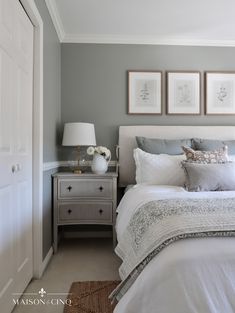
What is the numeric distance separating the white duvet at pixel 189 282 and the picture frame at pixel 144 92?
8.12 ft

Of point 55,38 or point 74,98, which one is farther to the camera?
point 74,98

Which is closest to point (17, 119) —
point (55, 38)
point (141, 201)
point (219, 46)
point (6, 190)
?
point (6, 190)

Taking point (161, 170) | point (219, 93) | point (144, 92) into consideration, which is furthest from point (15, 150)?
point (219, 93)

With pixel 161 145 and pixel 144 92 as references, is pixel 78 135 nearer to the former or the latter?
pixel 161 145

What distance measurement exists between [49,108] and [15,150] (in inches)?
38.7

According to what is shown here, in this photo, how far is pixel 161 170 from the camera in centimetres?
271

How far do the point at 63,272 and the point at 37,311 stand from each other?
596 millimetres

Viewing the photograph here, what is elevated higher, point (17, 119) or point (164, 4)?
point (164, 4)

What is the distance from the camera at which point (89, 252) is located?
2881mm

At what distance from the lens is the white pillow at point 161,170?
8.82 feet

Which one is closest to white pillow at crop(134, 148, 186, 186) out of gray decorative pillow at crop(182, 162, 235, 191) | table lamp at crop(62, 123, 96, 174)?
gray decorative pillow at crop(182, 162, 235, 191)

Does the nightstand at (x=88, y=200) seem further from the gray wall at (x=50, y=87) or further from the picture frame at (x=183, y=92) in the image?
the picture frame at (x=183, y=92)

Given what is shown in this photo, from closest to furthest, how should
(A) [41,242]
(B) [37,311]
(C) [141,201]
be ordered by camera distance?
(B) [37,311] < (C) [141,201] < (A) [41,242]

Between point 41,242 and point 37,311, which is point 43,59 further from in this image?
point 37,311
